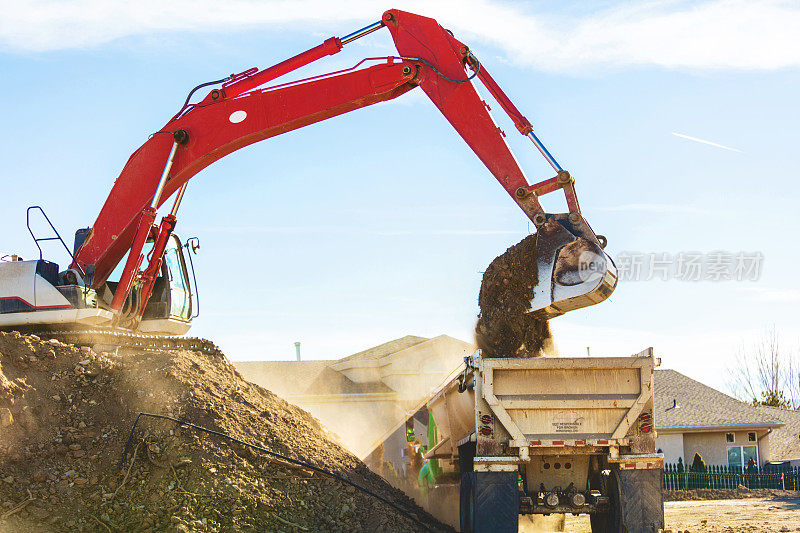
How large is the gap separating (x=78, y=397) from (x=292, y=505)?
9.98 ft

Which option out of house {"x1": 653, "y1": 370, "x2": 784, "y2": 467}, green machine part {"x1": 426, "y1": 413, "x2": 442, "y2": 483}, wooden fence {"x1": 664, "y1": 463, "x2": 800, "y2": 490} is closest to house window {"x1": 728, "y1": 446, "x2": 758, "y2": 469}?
house {"x1": 653, "y1": 370, "x2": 784, "y2": 467}

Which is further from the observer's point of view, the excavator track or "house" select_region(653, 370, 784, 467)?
"house" select_region(653, 370, 784, 467)

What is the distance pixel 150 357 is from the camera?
11273 mm

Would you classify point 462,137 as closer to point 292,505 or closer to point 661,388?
point 292,505

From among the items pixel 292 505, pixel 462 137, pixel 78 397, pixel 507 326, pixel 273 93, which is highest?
pixel 273 93

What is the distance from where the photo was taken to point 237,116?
40.7 ft

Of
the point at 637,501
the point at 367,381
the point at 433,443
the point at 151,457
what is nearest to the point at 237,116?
the point at 151,457

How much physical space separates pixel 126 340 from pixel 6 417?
266 centimetres

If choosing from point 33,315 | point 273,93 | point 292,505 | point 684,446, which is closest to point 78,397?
point 33,315

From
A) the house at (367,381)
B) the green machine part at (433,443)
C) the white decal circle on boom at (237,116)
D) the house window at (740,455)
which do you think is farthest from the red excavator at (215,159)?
the house window at (740,455)

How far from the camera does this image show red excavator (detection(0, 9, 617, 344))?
11.3m

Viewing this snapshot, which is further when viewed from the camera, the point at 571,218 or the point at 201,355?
the point at 201,355

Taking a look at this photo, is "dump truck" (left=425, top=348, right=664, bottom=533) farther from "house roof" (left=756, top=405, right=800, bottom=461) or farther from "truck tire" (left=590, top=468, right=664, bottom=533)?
"house roof" (left=756, top=405, right=800, bottom=461)

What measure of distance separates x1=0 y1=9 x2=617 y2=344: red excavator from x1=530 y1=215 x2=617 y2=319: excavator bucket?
1.1 inches
